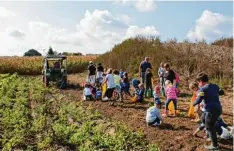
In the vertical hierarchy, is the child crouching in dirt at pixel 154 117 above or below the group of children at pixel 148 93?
below

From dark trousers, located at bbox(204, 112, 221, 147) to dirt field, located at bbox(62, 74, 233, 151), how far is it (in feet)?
1.04

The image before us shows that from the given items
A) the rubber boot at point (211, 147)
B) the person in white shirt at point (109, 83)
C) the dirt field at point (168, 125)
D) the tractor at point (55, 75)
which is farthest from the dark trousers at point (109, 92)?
the rubber boot at point (211, 147)

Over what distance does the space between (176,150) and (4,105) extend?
307 inches

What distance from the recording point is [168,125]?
1051 centimetres

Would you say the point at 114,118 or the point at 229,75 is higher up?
the point at 229,75

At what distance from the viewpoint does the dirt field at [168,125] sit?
28.3ft

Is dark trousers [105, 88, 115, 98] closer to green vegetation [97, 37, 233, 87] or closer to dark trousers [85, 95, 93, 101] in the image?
dark trousers [85, 95, 93, 101]

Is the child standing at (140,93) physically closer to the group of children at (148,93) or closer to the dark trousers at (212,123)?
the group of children at (148,93)

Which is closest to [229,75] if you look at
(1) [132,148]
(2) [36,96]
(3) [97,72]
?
(3) [97,72]

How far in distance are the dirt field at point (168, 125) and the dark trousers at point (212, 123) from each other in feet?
1.04

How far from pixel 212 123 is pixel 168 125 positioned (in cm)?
254

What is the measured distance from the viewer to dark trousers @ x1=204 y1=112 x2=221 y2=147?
316 inches

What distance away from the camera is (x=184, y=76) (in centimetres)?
2100

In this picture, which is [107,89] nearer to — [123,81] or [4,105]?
[123,81]
